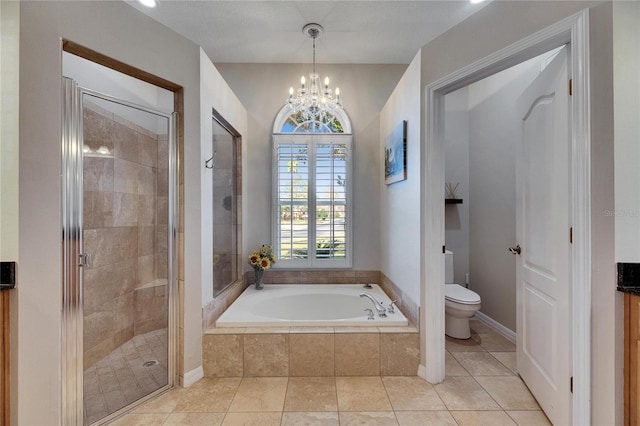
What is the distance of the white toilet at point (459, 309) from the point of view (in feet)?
8.00

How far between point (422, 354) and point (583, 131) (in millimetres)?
1635

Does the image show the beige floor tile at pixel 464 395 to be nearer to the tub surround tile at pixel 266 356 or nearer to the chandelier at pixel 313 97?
the tub surround tile at pixel 266 356

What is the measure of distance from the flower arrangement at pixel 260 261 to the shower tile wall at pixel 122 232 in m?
1.06

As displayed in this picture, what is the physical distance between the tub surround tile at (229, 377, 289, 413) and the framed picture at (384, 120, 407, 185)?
1.83 m

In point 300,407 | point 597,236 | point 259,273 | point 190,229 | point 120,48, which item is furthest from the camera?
point 259,273

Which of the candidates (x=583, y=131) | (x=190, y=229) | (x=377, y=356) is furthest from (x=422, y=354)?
(x=190, y=229)

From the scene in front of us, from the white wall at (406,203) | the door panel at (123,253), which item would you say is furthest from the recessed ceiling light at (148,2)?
the white wall at (406,203)

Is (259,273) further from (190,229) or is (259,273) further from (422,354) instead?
(422,354)

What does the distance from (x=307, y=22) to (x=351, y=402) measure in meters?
2.92

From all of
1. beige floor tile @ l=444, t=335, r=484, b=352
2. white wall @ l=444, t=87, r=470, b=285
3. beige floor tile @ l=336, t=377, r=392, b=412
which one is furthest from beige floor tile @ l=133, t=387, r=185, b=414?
white wall @ l=444, t=87, r=470, b=285

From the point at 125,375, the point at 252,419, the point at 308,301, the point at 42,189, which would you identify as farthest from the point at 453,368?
the point at 42,189

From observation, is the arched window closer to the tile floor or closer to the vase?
the vase

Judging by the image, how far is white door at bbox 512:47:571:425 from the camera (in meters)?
1.42

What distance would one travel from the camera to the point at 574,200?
1288 mm
